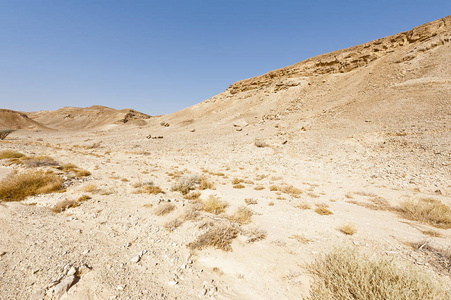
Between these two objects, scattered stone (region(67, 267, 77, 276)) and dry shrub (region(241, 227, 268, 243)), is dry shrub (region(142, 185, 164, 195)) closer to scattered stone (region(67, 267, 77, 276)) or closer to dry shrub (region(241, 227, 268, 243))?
scattered stone (region(67, 267, 77, 276))

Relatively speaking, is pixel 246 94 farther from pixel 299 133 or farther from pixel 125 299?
pixel 125 299

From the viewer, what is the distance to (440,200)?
6.76 m

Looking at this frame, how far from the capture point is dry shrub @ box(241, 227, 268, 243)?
13.2ft

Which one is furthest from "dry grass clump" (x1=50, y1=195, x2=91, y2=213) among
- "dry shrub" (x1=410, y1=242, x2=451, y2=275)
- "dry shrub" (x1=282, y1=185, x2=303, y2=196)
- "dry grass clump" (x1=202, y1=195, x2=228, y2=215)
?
"dry shrub" (x1=410, y1=242, x2=451, y2=275)

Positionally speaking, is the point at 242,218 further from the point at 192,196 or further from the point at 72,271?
Answer: the point at 72,271

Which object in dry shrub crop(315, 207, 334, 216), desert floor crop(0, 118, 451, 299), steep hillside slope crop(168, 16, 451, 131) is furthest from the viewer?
steep hillside slope crop(168, 16, 451, 131)

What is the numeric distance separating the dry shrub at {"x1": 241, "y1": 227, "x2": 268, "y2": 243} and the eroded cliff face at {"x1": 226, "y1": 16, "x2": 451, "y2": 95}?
117ft

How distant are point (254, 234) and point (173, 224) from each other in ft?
7.12

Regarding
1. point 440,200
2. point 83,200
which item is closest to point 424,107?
point 440,200

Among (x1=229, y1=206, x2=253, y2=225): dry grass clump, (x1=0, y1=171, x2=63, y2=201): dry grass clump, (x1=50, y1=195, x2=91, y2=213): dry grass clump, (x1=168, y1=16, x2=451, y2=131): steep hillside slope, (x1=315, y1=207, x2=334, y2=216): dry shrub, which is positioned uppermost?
(x1=168, y1=16, x2=451, y2=131): steep hillside slope

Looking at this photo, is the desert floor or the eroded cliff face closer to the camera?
the desert floor

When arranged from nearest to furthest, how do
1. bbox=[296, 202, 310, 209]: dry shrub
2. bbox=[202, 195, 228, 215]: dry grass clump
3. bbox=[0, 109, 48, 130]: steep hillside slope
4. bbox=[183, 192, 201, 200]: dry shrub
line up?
bbox=[202, 195, 228, 215]: dry grass clump < bbox=[296, 202, 310, 209]: dry shrub < bbox=[183, 192, 201, 200]: dry shrub < bbox=[0, 109, 48, 130]: steep hillside slope

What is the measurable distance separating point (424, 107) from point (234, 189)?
21.5 m

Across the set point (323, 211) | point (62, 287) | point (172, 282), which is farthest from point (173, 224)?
point (323, 211)
